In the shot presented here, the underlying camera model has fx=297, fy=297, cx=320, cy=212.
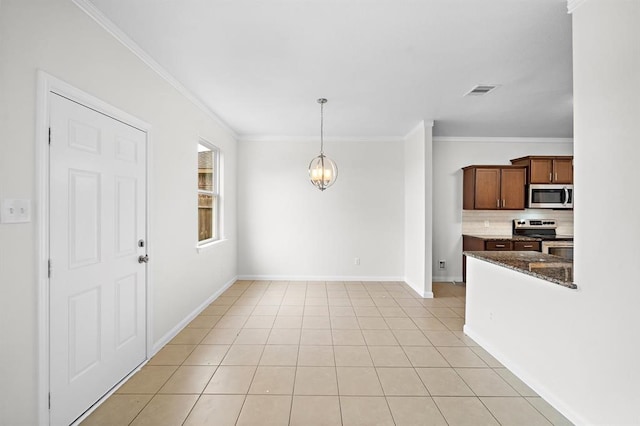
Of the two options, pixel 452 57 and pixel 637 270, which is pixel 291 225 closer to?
pixel 452 57

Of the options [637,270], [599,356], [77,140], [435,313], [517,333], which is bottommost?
[435,313]

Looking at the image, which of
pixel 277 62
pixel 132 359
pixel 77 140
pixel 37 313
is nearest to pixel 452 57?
pixel 277 62

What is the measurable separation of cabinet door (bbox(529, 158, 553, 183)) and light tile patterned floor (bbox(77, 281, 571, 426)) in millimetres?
2932

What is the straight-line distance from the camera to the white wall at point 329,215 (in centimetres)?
562

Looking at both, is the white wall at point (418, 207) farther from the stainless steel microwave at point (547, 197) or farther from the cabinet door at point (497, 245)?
the stainless steel microwave at point (547, 197)

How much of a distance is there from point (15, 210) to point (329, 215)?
4.47 metres

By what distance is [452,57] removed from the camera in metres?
2.65

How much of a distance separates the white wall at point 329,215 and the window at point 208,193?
796 millimetres

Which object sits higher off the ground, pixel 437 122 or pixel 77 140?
pixel 437 122

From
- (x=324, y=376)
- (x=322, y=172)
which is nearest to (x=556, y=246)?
(x=322, y=172)

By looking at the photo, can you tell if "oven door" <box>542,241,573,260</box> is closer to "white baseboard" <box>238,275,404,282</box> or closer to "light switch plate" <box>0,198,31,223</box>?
"white baseboard" <box>238,275,404,282</box>

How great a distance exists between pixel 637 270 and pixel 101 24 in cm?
359

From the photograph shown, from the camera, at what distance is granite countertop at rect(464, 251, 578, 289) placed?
6.79 feet

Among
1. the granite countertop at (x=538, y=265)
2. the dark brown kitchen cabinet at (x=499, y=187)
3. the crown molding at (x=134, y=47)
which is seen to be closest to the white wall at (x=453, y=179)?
the dark brown kitchen cabinet at (x=499, y=187)
